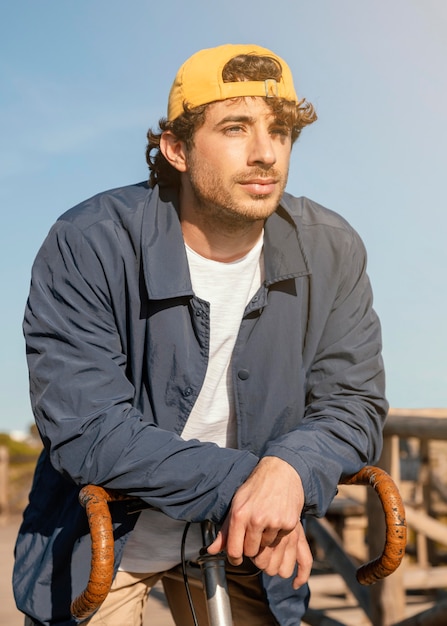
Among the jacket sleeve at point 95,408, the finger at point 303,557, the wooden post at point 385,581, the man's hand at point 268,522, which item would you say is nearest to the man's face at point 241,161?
the jacket sleeve at point 95,408

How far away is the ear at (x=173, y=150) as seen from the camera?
2889 mm

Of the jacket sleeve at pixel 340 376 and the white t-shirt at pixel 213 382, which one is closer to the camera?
the jacket sleeve at pixel 340 376

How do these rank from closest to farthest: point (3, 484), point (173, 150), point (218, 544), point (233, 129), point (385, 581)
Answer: point (218, 544), point (233, 129), point (173, 150), point (385, 581), point (3, 484)

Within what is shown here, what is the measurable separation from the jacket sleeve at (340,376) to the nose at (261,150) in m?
0.41

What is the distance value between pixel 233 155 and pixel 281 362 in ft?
1.95

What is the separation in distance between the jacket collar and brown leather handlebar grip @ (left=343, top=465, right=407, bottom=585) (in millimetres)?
680

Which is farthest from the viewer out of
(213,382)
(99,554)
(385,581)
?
(385,581)

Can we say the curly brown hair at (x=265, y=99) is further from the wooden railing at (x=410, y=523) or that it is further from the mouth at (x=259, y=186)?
the wooden railing at (x=410, y=523)

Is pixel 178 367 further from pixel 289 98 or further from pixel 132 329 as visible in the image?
pixel 289 98

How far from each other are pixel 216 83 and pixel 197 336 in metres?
0.70

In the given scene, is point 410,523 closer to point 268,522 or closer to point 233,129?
point 233,129

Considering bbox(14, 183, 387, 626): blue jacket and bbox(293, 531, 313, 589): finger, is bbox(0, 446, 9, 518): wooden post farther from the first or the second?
bbox(293, 531, 313, 589): finger

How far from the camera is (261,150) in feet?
8.23

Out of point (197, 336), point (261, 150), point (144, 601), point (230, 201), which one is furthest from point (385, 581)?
point (261, 150)
